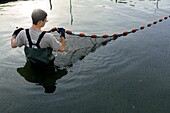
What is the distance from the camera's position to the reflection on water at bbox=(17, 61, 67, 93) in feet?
20.5

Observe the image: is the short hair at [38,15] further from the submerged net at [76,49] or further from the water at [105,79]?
the submerged net at [76,49]

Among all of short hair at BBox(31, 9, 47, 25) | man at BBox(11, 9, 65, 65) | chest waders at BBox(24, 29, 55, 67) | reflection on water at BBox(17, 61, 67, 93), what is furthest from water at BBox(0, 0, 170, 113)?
short hair at BBox(31, 9, 47, 25)

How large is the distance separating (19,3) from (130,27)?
34.6 ft

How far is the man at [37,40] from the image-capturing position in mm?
5831

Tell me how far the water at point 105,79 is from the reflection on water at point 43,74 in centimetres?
16

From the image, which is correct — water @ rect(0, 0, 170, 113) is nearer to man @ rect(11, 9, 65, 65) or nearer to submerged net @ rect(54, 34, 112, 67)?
submerged net @ rect(54, 34, 112, 67)

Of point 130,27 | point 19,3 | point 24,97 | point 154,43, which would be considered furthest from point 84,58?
point 19,3

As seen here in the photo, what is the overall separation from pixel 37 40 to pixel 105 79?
2.37m

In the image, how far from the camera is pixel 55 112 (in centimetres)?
503

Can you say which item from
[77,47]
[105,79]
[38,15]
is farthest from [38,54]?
[77,47]

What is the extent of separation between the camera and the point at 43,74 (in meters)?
6.66

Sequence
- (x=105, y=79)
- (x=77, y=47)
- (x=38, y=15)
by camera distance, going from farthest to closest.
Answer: (x=77, y=47) → (x=105, y=79) → (x=38, y=15)

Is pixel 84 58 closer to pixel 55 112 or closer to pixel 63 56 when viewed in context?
pixel 63 56

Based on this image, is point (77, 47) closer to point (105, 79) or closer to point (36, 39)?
point (105, 79)
